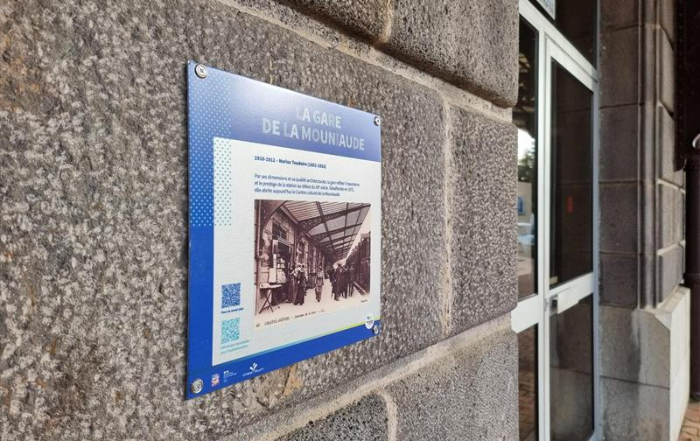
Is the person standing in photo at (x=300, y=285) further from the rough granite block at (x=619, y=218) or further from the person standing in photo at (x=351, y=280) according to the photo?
the rough granite block at (x=619, y=218)

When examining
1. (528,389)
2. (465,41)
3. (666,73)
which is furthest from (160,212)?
(666,73)

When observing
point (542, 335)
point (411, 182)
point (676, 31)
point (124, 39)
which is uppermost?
point (676, 31)

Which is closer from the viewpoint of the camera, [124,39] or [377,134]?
[124,39]

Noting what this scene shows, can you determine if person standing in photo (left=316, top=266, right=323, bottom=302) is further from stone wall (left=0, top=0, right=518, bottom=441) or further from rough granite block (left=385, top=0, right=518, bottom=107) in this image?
rough granite block (left=385, top=0, right=518, bottom=107)

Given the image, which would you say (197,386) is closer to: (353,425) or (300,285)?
(300,285)

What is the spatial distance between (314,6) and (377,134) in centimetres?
26

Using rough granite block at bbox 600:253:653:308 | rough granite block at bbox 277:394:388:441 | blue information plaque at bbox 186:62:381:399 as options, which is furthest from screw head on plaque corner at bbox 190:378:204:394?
rough granite block at bbox 600:253:653:308

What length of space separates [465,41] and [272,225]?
81 cm

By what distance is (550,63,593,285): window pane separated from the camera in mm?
3014

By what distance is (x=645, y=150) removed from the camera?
3484mm

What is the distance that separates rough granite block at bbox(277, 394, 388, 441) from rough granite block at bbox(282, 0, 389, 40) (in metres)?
0.74

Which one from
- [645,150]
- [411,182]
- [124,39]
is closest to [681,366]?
[645,150]

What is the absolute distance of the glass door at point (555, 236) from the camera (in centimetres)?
261

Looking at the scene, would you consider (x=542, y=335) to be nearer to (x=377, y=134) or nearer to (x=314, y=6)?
(x=377, y=134)
